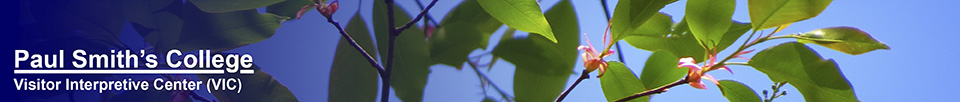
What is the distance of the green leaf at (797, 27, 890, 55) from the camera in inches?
9.2

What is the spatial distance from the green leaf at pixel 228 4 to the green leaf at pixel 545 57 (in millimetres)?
101

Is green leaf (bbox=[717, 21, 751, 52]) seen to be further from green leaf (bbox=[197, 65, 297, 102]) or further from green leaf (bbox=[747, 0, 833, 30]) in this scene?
green leaf (bbox=[197, 65, 297, 102])

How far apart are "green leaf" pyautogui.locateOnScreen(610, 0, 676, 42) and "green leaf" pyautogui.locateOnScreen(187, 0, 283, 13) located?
144mm

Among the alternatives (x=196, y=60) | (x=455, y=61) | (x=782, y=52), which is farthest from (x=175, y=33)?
(x=782, y=52)

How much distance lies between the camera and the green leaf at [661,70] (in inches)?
11.3

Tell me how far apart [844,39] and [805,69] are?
17 millimetres

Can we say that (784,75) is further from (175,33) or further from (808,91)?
(175,33)

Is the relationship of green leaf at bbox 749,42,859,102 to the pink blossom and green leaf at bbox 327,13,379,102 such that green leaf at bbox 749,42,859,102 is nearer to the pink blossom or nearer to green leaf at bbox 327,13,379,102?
the pink blossom

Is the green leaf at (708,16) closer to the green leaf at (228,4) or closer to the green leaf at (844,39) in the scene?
the green leaf at (844,39)

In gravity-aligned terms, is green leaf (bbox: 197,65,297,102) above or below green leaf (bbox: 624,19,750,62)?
below

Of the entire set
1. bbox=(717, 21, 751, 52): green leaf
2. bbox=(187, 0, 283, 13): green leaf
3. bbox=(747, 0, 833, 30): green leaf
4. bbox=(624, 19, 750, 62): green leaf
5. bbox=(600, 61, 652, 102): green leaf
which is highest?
bbox=(747, 0, 833, 30): green leaf

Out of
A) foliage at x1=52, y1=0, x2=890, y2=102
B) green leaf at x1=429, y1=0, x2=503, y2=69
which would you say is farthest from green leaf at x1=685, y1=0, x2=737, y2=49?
green leaf at x1=429, y1=0, x2=503, y2=69

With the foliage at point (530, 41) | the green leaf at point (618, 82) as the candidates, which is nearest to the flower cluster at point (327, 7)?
the foliage at point (530, 41)

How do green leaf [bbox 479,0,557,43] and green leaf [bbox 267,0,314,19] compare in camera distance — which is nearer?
green leaf [bbox 479,0,557,43]
